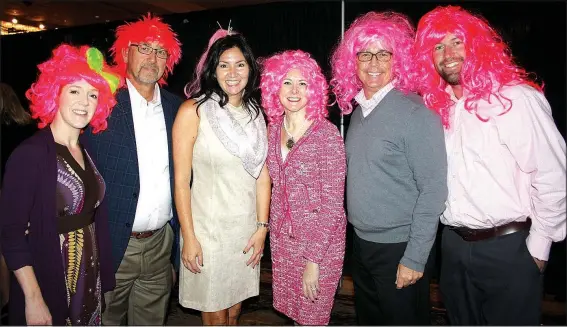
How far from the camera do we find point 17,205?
1727 millimetres

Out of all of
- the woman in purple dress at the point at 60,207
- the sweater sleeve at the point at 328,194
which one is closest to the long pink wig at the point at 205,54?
the woman in purple dress at the point at 60,207

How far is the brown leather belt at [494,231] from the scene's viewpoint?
76.9 inches

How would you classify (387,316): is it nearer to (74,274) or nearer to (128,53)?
(74,274)

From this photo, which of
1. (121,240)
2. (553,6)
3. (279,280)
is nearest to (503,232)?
(279,280)

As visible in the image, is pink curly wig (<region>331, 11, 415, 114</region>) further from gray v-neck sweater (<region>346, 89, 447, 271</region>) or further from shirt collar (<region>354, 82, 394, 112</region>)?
gray v-neck sweater (<region>346, 89, 447, 271</region>)

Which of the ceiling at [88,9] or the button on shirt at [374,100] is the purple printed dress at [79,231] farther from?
the ceiling at [88,9]

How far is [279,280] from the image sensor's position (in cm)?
233

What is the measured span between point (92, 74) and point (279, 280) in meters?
1.53

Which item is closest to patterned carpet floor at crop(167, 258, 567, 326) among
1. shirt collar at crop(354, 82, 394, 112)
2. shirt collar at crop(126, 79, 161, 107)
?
shirt collar at crop(126, 79, 161, 107)

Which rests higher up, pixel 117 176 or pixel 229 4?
pixel 229 4

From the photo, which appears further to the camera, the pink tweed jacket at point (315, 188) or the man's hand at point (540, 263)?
the pink tweed jacket at point (315, 188)

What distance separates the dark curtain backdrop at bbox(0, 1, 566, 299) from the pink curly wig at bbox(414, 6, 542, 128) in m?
1.91

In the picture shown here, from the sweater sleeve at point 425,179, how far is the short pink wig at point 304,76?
549 mm

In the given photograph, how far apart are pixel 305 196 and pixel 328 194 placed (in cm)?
13
